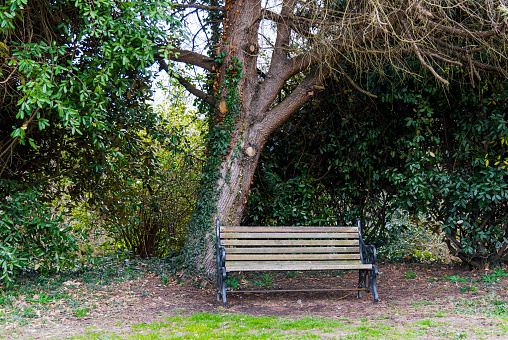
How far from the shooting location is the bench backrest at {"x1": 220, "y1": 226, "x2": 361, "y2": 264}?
5.43 meters

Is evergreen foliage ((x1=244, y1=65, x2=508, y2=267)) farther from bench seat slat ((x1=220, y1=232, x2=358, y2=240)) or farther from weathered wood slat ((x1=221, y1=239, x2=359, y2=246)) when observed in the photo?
weathered wood slat ((x1=221, y1=239, x2=359, y2=246))

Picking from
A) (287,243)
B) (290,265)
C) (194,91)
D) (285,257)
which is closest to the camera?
(290,265)

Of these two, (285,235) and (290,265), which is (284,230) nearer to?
(285,235)

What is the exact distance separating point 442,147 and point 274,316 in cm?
418

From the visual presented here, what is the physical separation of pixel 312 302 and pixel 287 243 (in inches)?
32.8

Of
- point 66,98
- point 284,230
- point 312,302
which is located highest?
point 66,98

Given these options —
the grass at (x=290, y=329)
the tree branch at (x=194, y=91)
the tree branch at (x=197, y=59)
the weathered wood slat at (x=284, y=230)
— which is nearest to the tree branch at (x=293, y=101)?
the tree branch at (x=194, y=91)

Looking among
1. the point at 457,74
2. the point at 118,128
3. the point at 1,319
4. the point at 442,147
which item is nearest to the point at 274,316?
the point at 1,319

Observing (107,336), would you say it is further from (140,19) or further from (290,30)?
(290,30)

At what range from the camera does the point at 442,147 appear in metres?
6.74

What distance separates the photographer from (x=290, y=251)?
553 cm

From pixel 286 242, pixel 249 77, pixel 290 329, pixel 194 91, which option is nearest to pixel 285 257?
pixel 286 242

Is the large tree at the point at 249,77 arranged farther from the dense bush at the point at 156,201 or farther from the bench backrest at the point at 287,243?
the dense bush at the point at 156,201

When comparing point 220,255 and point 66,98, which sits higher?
point 66,98
